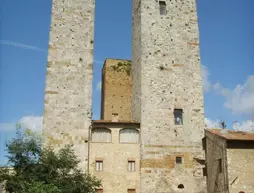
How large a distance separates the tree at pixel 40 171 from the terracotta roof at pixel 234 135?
8.17m

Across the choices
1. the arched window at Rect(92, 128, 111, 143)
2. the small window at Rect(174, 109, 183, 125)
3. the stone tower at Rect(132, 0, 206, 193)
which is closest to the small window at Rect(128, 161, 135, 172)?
the stone tower at Rect(132, 0, 206, 193)

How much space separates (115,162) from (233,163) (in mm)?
7451

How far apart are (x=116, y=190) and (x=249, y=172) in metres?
8.28

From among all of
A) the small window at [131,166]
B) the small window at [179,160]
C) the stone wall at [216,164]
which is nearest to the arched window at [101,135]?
the small window at [131,166]

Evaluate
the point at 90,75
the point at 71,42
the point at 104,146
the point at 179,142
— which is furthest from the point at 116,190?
the point at 71,42

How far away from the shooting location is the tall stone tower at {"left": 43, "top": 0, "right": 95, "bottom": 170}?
22.9 m

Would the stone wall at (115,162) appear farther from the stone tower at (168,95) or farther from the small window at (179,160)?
the small window at (179,160)

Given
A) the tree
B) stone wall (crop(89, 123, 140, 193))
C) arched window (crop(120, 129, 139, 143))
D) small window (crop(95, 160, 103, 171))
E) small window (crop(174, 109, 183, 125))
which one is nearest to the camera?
the tree

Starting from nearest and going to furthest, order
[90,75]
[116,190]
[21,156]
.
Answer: [21,156] < [116,190] < [90,75]

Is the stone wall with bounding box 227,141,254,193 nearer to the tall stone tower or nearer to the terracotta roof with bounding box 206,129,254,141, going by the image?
the terracotta roof with bounding box 206,129,254,141

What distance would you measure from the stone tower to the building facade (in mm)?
2017

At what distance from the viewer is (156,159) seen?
23.1 meters

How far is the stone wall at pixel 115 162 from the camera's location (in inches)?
886

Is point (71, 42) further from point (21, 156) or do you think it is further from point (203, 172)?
point (203, 172)
